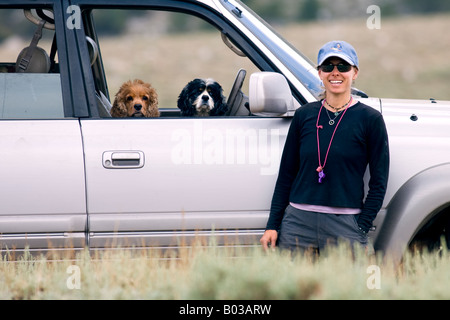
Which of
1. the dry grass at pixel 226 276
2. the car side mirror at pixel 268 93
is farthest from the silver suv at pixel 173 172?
the dry grass at pixel 226 276

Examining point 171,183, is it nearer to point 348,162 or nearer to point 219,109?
point 348,162

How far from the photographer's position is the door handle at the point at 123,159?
451 centimetres

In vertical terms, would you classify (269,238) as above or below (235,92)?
below

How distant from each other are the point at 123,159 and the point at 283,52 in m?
1.14

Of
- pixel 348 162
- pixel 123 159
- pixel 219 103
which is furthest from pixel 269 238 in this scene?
pixel 219 103

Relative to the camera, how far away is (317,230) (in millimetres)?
4336

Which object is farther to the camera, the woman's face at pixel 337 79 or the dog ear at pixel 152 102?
the dog ear at pixel 152 102

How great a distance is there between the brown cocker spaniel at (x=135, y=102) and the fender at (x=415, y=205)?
189 centimetres

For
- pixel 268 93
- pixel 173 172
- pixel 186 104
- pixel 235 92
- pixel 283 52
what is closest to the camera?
pixel 268 93

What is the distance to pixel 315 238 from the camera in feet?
14.3

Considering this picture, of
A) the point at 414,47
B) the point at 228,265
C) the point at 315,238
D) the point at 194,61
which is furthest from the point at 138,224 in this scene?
the point at 414,47

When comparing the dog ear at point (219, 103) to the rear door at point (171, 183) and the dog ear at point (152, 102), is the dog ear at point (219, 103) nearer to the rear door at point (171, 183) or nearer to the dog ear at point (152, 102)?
the dog ear at point (152, 102)

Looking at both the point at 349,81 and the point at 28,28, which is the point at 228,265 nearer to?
the point at 349,81

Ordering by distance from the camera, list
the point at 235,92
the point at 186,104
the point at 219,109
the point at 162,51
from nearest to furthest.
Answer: the point at 235,92 < the point at 219,109 < the point at 186,104 < the point at 162,51
